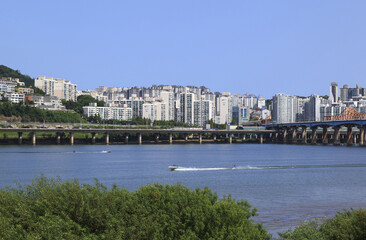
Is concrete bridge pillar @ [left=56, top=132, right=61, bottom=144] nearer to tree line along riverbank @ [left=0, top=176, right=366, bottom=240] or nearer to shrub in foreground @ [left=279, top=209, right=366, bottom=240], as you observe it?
tree line along riverbank @ [left=0, top=176, right=366, bottom=240]

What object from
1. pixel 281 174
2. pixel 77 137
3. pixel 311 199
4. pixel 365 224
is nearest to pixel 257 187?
pixel 311 199

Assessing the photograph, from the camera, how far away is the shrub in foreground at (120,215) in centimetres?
1552

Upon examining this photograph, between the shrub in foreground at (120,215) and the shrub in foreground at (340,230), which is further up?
the shrub in foreground at (120,215)

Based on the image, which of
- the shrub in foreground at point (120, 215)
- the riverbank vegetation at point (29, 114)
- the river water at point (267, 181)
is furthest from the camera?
the riverbank vegetation at point (29, 114)

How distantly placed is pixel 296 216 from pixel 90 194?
52.7ft

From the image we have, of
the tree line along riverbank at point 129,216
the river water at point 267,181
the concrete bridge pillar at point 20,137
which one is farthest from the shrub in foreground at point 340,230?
the concrete bridge pillar at point 20,137

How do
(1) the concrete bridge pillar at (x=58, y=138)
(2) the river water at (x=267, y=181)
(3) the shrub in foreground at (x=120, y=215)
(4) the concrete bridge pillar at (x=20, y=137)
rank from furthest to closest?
(1) the concrete bridge pillar at (x=58, y=138), (4) the concrete bridge pillar at (x=20, y=137), (2) the river water at (x=267, y=181), (3) the shrub in foreground at (x=120, y=215)

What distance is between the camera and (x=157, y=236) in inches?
622

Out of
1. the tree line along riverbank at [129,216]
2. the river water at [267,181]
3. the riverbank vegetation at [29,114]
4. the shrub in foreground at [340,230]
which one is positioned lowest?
the river water at [267,181]

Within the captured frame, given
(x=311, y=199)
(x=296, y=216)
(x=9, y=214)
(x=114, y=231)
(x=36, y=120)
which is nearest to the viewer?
(x=114, y=231)

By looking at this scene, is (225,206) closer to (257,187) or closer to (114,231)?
(114,231)

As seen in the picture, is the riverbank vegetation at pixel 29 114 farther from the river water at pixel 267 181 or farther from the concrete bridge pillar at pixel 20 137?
the river water at pixel 267 181

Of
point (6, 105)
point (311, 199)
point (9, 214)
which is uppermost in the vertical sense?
point (6, 105)

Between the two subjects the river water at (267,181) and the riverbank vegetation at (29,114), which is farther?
the riverbank vegetation at (29,114)
